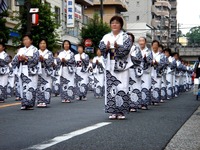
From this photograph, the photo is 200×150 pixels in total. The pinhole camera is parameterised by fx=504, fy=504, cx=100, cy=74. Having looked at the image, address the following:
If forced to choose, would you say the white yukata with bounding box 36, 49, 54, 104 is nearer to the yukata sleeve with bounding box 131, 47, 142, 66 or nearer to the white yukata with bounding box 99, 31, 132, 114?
the yukata sleeve with bounding box 131, 47, 142, 66

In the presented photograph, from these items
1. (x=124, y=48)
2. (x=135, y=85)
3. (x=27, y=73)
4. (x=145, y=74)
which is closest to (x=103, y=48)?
(x=124, y=48)

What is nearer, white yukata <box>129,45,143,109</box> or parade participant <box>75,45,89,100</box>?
white yukata <box>129,45,143,109</box>

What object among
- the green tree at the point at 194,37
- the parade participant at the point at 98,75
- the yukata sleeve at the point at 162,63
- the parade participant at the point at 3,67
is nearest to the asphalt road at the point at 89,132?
the yukata sleeve at the point at 162,63

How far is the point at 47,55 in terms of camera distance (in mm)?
13547

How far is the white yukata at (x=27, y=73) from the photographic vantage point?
12094 mm

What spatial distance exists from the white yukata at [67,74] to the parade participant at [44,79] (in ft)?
8.07

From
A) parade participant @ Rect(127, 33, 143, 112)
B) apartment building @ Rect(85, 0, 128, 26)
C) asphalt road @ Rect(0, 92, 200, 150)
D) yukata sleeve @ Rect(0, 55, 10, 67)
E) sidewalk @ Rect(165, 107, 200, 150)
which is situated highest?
apartment building @ Rect(85, 0, 128, 26)

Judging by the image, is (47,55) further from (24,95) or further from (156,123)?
(156,123)

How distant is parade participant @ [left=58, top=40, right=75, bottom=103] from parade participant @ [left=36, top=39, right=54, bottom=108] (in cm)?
236

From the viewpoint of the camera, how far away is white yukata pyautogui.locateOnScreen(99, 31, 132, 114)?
948 cm

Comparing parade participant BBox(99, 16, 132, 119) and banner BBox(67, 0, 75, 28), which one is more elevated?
banner BBox(67, 0, 75, 28)

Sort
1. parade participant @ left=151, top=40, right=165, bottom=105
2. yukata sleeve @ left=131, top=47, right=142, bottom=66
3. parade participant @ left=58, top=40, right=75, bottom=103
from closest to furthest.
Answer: yukata sleeve @ left=131, top=47, right=142, bottom=66
parade participant @ left=151, top=40, right=165, bottom=105
parade participant @ left=58, top=40, right=75, bottom=103

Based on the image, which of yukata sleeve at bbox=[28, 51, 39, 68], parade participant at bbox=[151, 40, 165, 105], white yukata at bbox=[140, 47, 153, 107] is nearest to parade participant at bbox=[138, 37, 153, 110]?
white yukata at bbox=[140, 47, 153, 107]

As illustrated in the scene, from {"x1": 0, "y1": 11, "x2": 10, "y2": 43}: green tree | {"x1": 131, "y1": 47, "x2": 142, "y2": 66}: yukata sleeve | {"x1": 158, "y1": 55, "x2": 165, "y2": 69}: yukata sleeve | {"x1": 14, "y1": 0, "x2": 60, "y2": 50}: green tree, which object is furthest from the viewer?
{"x1": 14, "y1": 0, "x2": 60, "y2": 50}: green tree
